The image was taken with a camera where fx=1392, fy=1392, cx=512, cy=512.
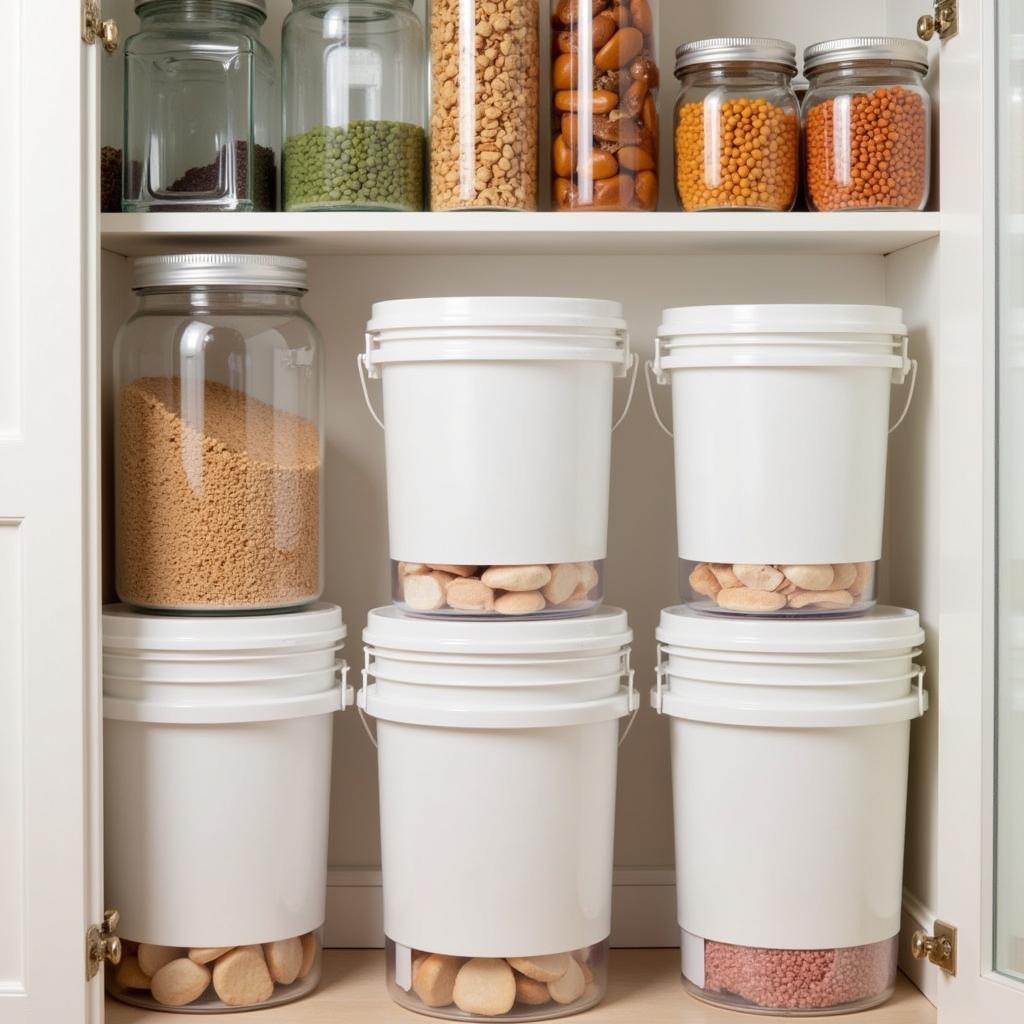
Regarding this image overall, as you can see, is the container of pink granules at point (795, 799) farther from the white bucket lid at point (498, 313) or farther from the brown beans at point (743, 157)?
the brown beans at point (743, 157)

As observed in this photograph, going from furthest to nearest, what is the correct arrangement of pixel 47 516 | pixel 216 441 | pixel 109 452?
pixel 109 452 → pixel 216 441 → pixel 47 516

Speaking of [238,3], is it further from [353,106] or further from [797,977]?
[797,977]

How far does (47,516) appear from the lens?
4.31ft

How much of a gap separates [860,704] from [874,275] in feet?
1.83

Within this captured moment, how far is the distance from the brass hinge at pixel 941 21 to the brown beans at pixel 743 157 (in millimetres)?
158

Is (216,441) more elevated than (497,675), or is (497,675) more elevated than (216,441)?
(216,441)

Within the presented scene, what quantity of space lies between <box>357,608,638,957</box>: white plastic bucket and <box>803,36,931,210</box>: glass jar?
53 centimetres

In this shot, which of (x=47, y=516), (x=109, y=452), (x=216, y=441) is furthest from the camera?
(x=109, y=452)

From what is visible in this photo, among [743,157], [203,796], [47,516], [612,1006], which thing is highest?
[743,157]

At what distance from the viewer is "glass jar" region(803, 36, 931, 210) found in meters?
1.44

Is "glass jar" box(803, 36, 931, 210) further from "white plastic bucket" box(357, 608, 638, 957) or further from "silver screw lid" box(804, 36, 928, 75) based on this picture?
"white plastic bucket" box(357, 608, 638, 957)

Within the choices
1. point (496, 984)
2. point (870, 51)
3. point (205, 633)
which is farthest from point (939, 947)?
point (870, 51)

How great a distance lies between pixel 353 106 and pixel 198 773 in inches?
27.9

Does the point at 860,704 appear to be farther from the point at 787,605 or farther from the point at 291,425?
the point at 291,425
